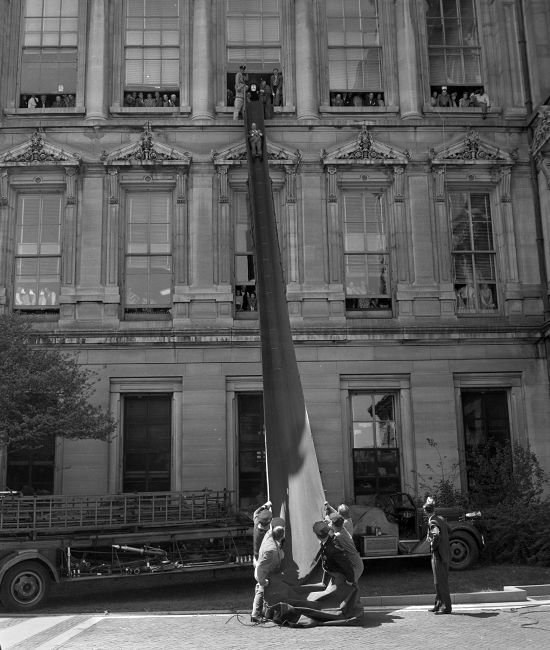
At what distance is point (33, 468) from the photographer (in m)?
24.7

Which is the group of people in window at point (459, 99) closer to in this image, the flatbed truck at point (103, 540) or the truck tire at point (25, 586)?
the flatbed truck at point (103, 540)

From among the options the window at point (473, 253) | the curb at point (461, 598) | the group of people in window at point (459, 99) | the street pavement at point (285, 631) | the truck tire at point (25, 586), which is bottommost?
the street pavement at point (285, 631)

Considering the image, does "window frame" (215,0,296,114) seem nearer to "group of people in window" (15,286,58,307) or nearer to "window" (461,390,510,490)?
"group of people in window" (15,286,58,307)

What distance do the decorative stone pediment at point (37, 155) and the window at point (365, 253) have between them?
347 inches

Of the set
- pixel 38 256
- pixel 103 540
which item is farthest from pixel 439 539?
pixel 38 256

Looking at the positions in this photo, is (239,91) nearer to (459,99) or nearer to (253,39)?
(253,39)

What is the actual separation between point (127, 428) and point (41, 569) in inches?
366

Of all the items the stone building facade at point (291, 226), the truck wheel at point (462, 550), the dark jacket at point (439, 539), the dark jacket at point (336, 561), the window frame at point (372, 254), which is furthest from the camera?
the window frame at point (372, 254)

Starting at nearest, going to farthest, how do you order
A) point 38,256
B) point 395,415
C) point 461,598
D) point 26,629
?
point 26,629
point 461,598
point 395,415
point 38,256

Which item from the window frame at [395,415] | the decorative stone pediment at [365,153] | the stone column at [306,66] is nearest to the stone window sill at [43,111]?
the stone column at [306,66]

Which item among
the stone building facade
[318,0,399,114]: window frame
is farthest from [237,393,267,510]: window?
[318,0,399,114]: window frame

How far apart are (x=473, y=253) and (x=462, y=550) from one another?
35.1 ft

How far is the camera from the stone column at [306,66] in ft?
89.2

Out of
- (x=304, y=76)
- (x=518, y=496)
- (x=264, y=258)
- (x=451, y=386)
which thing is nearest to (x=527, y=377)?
(x=451, y=386)
